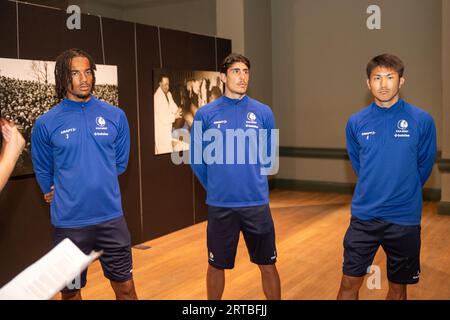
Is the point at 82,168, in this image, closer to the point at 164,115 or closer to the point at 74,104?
the point at 74,104

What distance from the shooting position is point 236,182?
327cm

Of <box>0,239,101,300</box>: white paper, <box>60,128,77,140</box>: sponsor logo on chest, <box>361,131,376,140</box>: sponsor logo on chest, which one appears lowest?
<box>0,239,101,300</box>: white paper

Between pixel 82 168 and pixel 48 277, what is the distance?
174 cm

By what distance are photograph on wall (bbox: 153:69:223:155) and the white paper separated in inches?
197

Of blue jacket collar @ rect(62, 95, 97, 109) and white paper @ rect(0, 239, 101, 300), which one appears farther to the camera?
blue jacket collar @ rect(62, 95, 97, 109)

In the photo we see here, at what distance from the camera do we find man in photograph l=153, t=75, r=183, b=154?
6.29 metres

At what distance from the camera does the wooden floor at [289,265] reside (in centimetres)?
436

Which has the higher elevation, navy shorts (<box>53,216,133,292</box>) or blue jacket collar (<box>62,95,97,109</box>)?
blue jacket collar (<box>62,95,97,109</box>)

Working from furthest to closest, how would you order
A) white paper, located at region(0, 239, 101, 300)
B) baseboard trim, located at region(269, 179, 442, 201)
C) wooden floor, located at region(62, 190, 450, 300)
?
baseboard trim, located at region(269, 179, 442, 201) → wooden floor, located at region(62, 190, 450, 300) → white paper, located at region(0, 239, 101, 300)

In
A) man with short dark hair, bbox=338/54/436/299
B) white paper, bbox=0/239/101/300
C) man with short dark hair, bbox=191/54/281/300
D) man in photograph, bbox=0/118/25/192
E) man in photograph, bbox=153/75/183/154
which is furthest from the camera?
man in photograph, bbox=153/75/183/154

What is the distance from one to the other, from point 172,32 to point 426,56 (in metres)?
4.33

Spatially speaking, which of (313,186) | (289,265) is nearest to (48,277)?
(289,265)

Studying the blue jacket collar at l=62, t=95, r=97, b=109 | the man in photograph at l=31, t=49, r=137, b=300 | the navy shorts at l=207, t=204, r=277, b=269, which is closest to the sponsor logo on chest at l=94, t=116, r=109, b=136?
the man in photograph at l=31, t=49, r=137, b=300

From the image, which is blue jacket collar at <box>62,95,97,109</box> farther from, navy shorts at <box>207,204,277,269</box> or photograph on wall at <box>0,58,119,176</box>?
photograph on wall at <box>0,58,119,176</box>
